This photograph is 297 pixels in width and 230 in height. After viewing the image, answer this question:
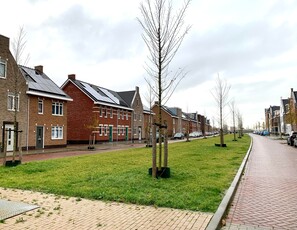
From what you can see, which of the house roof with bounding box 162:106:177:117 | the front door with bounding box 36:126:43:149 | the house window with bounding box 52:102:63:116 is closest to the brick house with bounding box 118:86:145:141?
the house window with bounding box 52:102:63:116

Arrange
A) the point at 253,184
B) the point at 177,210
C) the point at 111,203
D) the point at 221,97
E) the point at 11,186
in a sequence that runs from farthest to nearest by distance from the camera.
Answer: the point at 221,97 < the point at 253,184 < the point at 11,186 < the point at 111,203 < the point at 177,210

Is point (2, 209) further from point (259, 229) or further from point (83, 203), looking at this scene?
point (259, 229)

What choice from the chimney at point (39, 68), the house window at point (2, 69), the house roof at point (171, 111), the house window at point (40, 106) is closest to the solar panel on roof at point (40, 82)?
the chimney at point (39, 68)

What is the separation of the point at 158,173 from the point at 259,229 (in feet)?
16.0

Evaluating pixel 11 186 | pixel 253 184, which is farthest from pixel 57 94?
pixel 253 184

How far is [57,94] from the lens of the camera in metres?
30.7

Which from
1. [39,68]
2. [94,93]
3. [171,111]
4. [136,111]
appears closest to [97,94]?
[94,93]

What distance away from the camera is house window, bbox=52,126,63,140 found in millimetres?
30447

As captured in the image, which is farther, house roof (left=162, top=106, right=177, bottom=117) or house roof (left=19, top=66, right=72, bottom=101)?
house roof (left=162, top=106, right=177, bottom=117)

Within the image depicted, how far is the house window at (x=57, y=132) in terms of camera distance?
30.4 m

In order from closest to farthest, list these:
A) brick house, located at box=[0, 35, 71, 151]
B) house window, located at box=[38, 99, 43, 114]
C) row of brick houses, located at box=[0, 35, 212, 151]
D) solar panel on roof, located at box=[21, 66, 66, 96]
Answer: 1. brick house, located at box=[0, 35, 71, 151]
2. row of brick houses, located at box=[0, 35, 212, 151]
3. house window, located at box=[38, 99, 43, 114]
4. solar panel on roof, located at box=[21, 66, 66, 96]

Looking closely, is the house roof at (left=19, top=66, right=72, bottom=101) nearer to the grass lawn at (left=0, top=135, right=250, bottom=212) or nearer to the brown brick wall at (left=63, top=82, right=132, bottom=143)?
the brown brick wall at (left=63, top=82, right=132, bottom=143)

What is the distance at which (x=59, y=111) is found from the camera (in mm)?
31422

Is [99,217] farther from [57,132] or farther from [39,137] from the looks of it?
[57,132]
